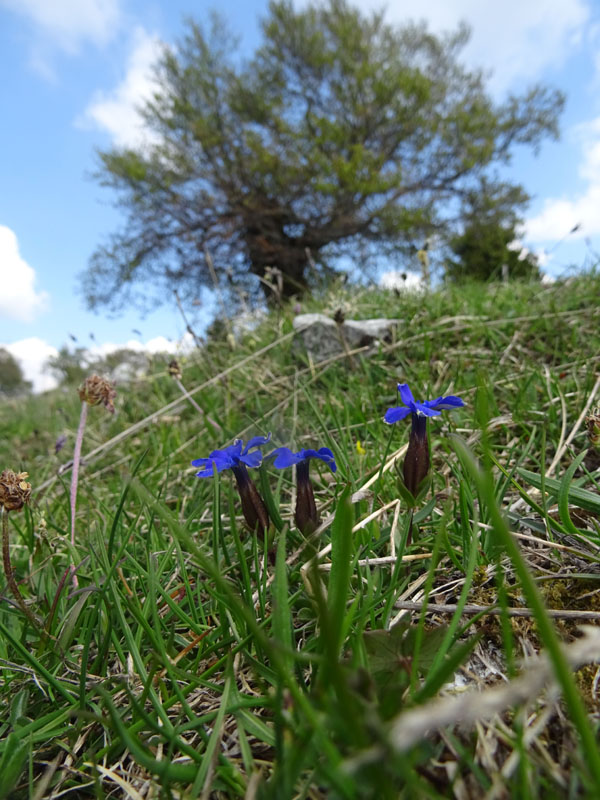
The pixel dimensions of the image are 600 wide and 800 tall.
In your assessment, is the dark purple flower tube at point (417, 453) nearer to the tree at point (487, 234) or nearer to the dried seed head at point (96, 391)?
the dried seed head at point (96, 391)

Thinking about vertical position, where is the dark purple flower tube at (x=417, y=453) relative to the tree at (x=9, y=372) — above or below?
below

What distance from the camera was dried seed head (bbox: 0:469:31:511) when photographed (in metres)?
0.97

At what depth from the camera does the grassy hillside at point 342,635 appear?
18.4 inches

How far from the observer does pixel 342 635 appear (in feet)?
2.07

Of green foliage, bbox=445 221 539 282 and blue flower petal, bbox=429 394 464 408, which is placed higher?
green foliage, bbox=445 221 539 282

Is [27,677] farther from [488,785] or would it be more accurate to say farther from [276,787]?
[488,785]

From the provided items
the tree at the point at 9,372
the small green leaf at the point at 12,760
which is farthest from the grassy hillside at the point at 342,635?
the tree at the point at 9,372

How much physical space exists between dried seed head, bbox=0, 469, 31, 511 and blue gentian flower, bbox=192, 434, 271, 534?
13.9 inches

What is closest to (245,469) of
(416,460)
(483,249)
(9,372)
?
(416,460)

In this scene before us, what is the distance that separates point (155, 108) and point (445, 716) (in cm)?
1874

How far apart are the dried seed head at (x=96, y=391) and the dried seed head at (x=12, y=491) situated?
482mm

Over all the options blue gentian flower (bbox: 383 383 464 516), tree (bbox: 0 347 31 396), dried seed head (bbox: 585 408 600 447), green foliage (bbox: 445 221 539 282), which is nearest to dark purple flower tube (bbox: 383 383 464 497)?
blue gentian flower (bbox: 383 383 464 516)

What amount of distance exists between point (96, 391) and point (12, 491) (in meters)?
0.54

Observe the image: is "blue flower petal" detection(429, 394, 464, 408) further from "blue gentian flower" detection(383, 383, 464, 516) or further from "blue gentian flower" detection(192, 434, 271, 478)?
"blue gentian flower" detection(192, 434, 271, 478)
